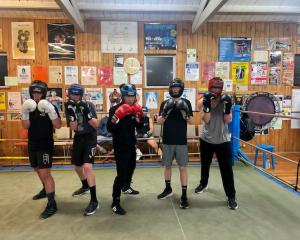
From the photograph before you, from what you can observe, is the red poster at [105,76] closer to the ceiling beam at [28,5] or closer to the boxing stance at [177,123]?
the ceiling beam at [28,5]

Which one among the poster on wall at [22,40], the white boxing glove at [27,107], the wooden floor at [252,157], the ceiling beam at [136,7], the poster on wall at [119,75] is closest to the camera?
the white boxing glove at [27,107]

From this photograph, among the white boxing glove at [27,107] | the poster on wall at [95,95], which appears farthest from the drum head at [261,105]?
the white boxing glove at [27,107]

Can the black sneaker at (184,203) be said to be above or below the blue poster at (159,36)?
below

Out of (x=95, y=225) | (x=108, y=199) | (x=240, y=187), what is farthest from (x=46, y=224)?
(x=240, y=187)

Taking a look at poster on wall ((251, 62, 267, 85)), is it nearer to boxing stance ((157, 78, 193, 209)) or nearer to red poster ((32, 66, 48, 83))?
boxing stance ((157, 78, 193, 209))

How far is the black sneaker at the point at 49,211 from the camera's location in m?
2.78

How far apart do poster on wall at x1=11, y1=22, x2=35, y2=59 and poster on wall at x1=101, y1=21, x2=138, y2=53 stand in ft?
4.94

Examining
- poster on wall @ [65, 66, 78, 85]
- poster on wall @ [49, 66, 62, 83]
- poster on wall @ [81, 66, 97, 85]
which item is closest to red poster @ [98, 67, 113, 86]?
poster on wall @ [81, 66, 97, 85]

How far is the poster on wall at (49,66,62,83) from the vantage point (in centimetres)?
581

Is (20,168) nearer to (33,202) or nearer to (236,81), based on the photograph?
(33,202)

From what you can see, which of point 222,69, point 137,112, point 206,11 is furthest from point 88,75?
point 137,112

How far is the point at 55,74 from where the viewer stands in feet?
19.1

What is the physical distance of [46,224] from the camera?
2.63 metres

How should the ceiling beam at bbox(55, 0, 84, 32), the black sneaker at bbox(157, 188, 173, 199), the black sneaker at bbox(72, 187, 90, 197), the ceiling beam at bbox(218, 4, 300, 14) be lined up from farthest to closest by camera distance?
the ceiling beam at bbox(218, 4, 300, 14)
the ceiling beam at bbox(55, 0, 84, 32)
the black sneaker at bbox(72, 187, 90, 197)
the black sneaker at bbox(157, 188, 173, 199)
